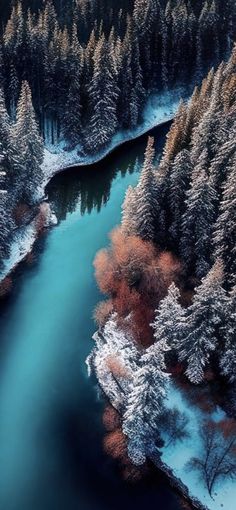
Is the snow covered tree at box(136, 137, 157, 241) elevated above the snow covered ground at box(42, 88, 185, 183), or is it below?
below

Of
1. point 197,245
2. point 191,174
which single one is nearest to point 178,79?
point 191,174

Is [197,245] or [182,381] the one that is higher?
[197,245]

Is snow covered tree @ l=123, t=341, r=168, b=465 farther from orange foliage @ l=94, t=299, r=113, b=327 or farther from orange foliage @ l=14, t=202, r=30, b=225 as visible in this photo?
orange foliage @ l=14, t=202, r=30, b=225

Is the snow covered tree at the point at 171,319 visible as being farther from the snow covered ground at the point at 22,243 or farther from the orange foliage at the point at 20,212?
the orange foliage at the point at 20,212

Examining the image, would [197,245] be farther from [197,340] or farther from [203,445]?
[203,445]

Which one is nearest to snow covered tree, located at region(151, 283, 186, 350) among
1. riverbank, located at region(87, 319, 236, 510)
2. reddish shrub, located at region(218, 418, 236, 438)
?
riverbank, located at region(87, 319, 236, 510)

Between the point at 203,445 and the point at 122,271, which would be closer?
the point at 203,445

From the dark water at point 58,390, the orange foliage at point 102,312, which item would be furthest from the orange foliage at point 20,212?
the orange foliage at point 102,312
